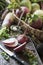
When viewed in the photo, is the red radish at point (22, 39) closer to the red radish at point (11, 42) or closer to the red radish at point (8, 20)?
the red radish at point (11, 42)

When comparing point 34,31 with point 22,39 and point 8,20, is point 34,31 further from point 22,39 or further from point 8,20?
point 8,20

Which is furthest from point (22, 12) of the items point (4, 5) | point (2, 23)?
point (4, 5)

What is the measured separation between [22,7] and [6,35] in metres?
0.18

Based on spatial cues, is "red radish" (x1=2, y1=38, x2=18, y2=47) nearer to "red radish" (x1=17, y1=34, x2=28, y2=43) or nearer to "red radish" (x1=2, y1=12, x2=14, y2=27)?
"red radish" (x1=17, y1=34, x2=28, y2=43)

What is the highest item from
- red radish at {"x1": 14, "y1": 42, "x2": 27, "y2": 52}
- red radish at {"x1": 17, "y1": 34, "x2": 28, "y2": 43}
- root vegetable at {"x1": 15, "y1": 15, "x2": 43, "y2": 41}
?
root vegetable at {"x1": 15, "y1": 15, "x2": 43, "y2": 41}

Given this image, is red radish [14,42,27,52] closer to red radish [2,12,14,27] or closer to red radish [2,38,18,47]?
red radish [2,38,18,47]

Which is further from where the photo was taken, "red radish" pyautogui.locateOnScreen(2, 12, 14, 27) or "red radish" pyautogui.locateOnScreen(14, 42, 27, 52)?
"red radish" pyautogui.locateOnScreen(2, 12, 14, 27)

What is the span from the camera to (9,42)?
0.85 m

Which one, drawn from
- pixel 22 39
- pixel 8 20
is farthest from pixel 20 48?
pixel 8 20

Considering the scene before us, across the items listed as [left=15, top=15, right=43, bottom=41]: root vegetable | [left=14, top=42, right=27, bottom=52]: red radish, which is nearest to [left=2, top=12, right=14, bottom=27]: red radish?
[left=15, top=15, right=43, bottom=41]: root vegetable

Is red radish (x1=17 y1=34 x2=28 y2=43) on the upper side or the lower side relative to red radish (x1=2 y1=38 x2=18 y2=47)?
upper

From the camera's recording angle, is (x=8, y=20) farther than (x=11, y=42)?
Yes

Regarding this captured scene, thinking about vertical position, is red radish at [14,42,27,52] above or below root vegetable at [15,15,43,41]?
below

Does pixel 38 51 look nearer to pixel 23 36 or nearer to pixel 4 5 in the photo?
pixel 23 36
